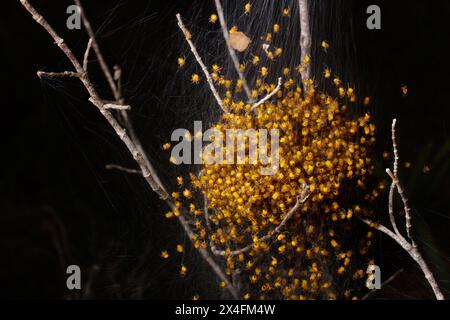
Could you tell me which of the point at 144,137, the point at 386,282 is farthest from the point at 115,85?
the point at 386,282

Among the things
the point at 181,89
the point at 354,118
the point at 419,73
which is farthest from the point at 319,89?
the point at 419,73

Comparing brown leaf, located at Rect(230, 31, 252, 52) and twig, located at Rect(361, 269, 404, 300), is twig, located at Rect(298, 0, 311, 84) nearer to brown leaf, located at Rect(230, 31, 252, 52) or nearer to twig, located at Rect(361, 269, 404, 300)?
brown leaf, located at Rect(230, 31, 252, 52)

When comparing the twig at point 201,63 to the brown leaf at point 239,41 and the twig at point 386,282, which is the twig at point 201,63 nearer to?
the brown leaf at point 239,41

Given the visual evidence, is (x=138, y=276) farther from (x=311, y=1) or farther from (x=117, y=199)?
(x=311, y=1)

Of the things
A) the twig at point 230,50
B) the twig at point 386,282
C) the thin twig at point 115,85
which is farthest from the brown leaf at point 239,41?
the twig at point 386,282

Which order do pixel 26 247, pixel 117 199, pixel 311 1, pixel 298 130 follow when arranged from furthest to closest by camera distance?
pixel 26 247 → pixel 117 199 → pixel 311 1 → pixel 298 130

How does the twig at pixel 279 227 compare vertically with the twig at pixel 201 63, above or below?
below
